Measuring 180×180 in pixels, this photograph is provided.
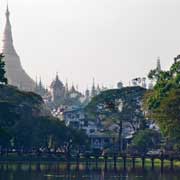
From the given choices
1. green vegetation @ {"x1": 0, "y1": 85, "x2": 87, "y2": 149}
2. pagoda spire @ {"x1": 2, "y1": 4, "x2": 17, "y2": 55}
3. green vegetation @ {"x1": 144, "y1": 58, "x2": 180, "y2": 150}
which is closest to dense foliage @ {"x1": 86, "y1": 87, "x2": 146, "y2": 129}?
green vegetation @ {"x1": 0, "y1": 85, "x2": 87, "y2": 149}

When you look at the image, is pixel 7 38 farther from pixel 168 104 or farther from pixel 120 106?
pixel 168 104

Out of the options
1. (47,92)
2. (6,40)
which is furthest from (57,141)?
(47,92)

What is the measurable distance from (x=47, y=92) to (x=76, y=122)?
56.0 meters

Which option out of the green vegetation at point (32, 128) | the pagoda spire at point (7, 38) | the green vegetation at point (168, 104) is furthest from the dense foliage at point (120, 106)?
the pagoda spire at point (7, 38)

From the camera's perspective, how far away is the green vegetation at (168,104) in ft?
232

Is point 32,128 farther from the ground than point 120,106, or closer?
closer

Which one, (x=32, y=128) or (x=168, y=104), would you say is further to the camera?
(x=32, y=128)

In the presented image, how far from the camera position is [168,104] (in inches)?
2835

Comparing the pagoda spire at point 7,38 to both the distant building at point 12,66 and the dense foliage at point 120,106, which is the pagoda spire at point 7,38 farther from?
the dense foliage at point 120,106

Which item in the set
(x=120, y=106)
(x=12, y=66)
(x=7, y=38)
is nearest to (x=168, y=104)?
(x=120, y=106)

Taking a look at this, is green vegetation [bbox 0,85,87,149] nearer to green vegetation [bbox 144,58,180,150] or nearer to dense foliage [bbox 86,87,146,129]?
green vegetation [bbox 144,58,180,150]

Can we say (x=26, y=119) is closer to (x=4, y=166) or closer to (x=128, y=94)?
(x=4, y=166)

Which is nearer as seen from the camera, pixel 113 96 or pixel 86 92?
pixel 113 96

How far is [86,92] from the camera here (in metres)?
182
